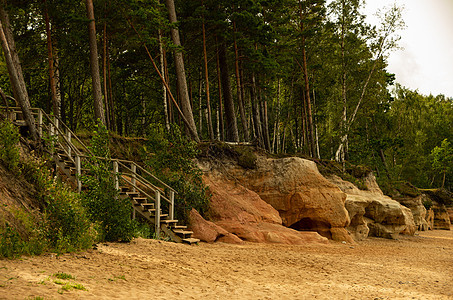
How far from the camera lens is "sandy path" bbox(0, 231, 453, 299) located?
6758mm

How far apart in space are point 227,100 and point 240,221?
34.0 feet

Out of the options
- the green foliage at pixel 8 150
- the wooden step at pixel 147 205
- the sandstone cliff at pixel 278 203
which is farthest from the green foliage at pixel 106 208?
the sandstone cliff at pixel 278 203

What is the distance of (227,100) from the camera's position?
25047 mm

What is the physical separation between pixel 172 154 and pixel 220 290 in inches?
344

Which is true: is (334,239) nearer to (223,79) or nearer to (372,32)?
(223,79)

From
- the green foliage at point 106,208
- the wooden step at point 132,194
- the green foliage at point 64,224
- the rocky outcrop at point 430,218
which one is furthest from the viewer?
the rocky outcrop at point 430,218

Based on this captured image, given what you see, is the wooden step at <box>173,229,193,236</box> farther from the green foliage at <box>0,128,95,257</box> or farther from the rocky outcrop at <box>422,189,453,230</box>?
the rocky outcrop at <box>422,189,453,230</box>

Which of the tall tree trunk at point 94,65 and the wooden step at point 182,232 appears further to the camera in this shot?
the tall tree trunk at point 94,65

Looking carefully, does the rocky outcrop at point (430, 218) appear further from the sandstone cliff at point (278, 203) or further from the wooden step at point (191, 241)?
the wooden step at point (191, 241)

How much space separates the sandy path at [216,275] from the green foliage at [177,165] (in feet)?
8.63

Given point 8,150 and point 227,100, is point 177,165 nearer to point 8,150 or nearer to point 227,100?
point 8,150

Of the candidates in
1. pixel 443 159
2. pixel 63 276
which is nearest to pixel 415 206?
pixel 443 159

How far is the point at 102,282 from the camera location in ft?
23.4

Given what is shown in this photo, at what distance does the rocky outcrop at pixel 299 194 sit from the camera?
1953cm
